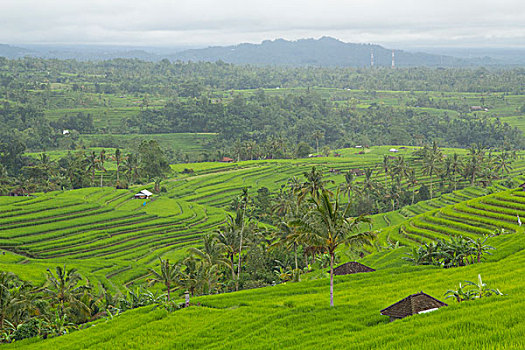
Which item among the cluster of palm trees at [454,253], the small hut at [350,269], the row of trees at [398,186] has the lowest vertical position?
the row of trees at [398,186]

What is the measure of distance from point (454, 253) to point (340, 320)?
661 inches

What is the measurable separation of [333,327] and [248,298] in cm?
1112

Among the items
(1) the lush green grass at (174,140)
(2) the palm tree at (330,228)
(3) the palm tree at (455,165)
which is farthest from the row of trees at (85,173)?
(2) the palm tree at (330,228)

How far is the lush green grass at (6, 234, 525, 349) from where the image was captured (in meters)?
18.6

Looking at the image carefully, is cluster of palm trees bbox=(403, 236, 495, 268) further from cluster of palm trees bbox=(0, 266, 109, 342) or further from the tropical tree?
the tropical tree

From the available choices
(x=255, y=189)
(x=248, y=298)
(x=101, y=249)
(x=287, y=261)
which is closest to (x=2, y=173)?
(x=101, y=249)

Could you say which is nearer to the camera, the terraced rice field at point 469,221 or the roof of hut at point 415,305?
the roof of hut at point 415,305

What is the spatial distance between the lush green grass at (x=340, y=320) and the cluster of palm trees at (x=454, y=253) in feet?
4.61

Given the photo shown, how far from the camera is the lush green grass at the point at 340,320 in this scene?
18.6 m

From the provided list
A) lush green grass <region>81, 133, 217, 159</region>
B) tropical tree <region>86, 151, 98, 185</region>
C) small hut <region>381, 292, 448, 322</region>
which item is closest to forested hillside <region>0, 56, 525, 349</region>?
tropical tree <region>86, 151, 98, 185</region>

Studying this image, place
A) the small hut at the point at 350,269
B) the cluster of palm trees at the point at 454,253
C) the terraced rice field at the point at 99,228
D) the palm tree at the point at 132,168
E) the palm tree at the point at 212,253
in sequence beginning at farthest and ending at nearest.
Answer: the palm tree at the point at 132,168 → the terraced rice field at the point at 99,228 → the palm tree at the point at 212,253 → the small hut at the point at 350,269 → the cluster of palm trees at the point at 454,253

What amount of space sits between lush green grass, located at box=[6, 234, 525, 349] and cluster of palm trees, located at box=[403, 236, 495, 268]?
1404mm

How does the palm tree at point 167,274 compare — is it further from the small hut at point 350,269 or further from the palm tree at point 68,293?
the small hut at point 350,269

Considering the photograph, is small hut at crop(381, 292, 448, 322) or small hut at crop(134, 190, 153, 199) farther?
small hut at crop(134, 190, 153, 199)
